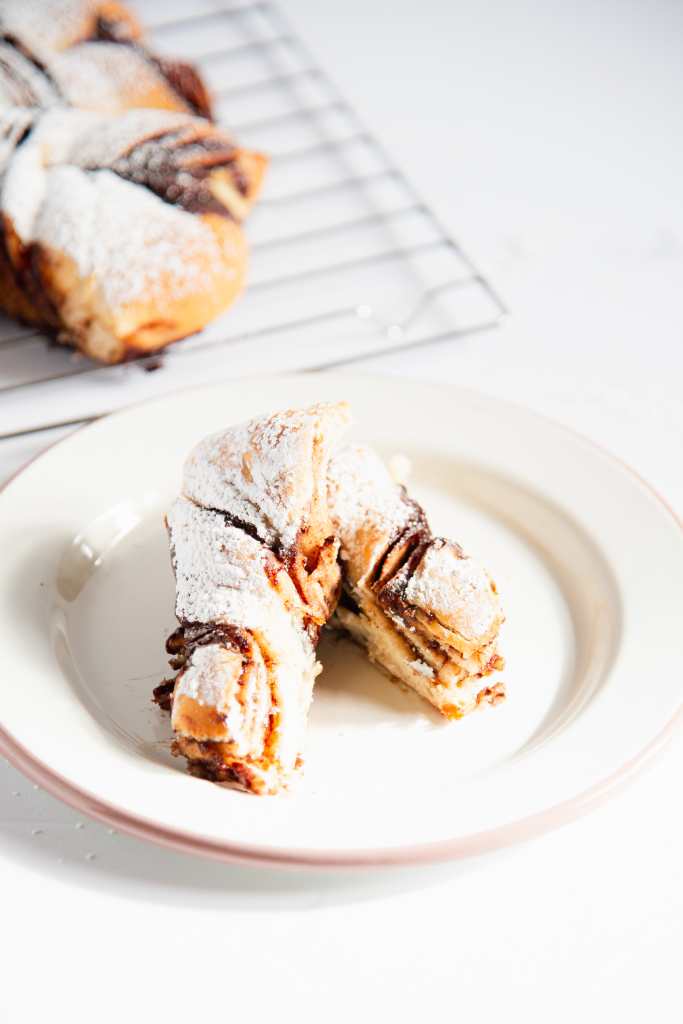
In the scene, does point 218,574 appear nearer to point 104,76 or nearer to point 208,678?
point 208,678

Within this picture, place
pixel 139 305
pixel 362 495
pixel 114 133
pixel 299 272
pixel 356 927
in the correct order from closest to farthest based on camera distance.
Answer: pixel 356 927 < pixel 362 495 < pixel 139 305 < pixel 114 133 < pixel 299 272

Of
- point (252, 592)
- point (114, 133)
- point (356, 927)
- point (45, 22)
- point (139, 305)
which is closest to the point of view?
point (356, 927)

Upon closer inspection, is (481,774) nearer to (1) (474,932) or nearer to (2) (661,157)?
(1) (474,932)

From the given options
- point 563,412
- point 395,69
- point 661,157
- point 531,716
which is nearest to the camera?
point 531,716

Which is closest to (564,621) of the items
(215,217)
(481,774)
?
(481,774)

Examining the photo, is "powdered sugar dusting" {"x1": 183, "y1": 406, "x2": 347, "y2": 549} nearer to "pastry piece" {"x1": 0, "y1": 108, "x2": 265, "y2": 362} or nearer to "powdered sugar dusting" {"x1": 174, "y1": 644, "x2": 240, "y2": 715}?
"powdered sugar dusting" {"x1": 174, "y1": 644, "x2": 240, "y2": 715}

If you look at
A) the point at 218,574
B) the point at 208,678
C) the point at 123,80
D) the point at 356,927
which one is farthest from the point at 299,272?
the point at 356,927
